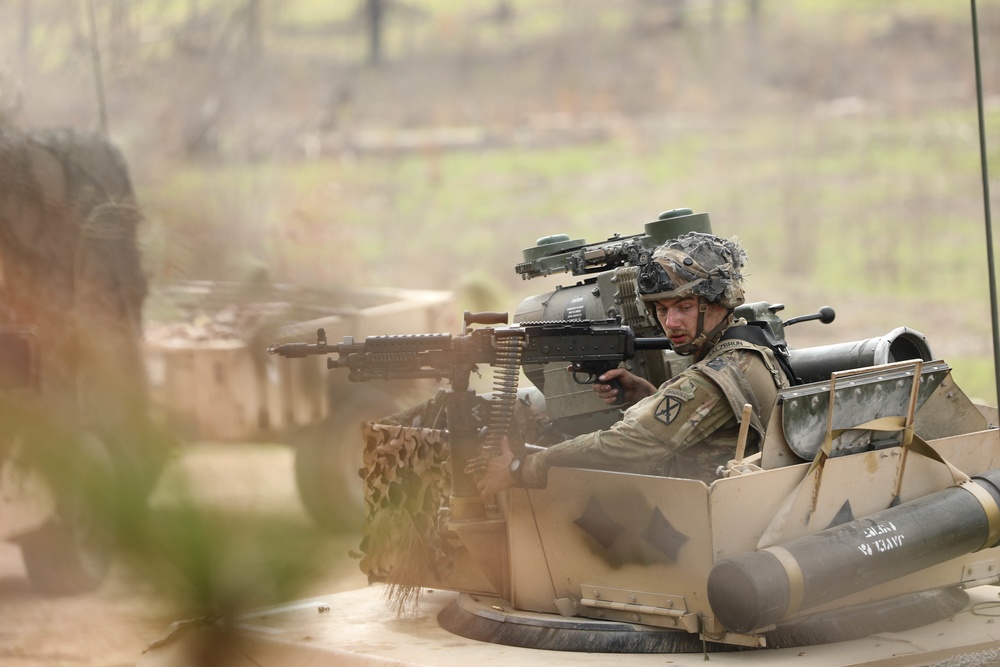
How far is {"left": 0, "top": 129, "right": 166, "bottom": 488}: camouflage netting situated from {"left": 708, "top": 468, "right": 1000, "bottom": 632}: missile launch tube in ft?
7.30

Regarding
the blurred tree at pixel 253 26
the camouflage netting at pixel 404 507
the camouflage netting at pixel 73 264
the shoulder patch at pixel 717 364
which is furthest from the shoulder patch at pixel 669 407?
the blurred tree at pixel 253 26

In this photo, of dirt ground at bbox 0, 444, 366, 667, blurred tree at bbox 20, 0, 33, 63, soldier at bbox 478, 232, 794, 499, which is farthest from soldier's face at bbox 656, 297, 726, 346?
→ blurred tree at bbox 20, 0, 33, 63

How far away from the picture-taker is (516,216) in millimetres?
17047

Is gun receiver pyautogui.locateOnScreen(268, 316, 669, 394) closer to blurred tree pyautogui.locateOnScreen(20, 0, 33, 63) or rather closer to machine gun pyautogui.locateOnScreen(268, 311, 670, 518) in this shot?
machine gun pyautogui.locateOnScreen(268, 311, 670, 518)

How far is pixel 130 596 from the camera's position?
15.5 ft

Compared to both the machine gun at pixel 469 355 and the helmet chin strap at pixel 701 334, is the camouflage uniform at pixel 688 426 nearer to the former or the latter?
the helmet chin strap at pixel 701 334

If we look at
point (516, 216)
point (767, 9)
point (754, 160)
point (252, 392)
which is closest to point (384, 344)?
point (252, 392)

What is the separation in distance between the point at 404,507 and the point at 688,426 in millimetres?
1247

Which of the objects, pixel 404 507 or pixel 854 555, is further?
pixel 404 507

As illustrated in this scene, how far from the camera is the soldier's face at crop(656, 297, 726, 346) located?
499cm

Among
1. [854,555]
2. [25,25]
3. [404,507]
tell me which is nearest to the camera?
[854,555]

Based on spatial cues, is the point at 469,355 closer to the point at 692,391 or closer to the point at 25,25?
the point at 692,391

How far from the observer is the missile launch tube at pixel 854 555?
425 cm

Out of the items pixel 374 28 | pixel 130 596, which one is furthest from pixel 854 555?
pixel 374 28
